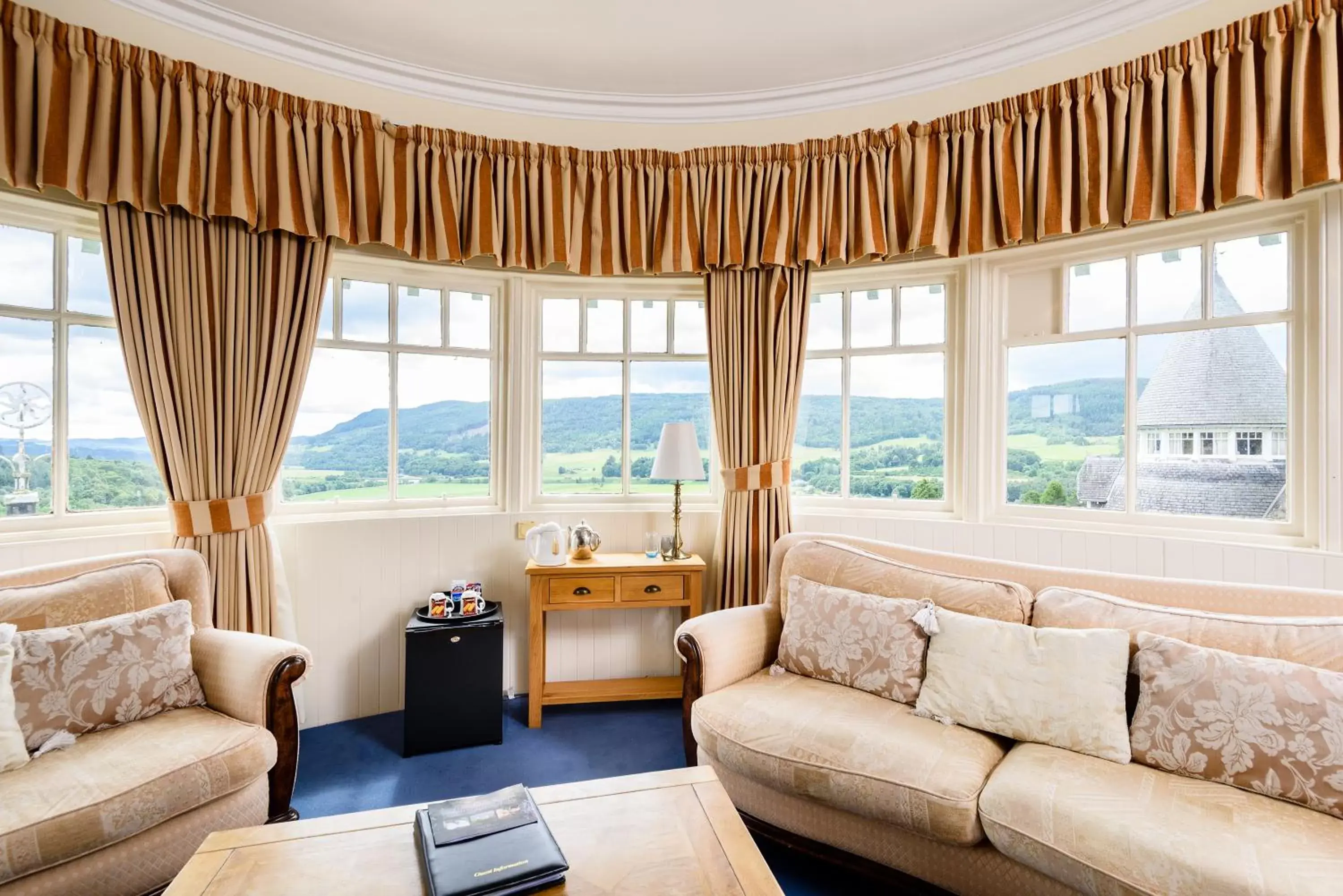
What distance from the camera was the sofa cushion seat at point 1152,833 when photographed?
3.92ft

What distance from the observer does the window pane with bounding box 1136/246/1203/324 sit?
7.73 feet

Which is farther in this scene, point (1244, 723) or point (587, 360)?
point (587, 360)

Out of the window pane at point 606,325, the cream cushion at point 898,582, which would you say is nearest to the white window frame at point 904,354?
the cream cushion at point 898,582

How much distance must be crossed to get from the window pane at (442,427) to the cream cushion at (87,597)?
1.05 meters

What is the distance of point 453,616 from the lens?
2609 millimetres

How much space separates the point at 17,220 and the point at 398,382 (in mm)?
1370

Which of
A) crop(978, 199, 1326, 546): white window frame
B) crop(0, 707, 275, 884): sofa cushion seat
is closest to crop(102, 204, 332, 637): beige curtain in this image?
crop(0, 707, 275, 884): sofa cushion seat

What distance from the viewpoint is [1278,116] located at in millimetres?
1991

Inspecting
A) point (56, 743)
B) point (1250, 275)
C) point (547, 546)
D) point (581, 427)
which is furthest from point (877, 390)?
point (56, 743)

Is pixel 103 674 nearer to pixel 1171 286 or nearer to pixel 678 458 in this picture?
pixel 678 458

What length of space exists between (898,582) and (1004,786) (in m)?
0.77

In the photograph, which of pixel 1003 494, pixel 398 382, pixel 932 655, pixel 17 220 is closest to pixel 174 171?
pixel 17 220

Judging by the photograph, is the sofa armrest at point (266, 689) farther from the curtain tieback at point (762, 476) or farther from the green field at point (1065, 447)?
the green field at point (1065, 447)

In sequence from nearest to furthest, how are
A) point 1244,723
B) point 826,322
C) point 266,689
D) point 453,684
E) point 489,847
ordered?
point 489,847 < point 1244,723 < point 266,689 < point 453,684 < point 826,322
